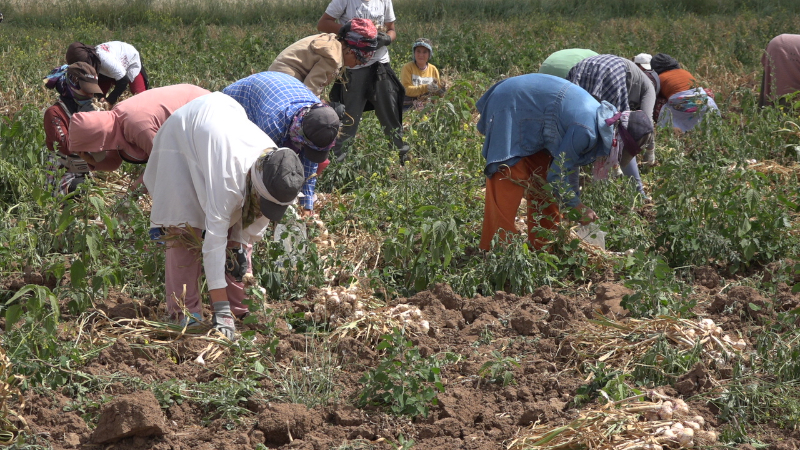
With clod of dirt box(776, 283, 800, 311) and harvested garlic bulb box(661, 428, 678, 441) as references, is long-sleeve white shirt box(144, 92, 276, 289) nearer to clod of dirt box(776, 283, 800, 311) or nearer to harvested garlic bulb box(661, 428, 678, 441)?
harvested garlic bulb box(661, 428, 678, 441)

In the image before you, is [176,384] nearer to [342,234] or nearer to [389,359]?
[389,359]

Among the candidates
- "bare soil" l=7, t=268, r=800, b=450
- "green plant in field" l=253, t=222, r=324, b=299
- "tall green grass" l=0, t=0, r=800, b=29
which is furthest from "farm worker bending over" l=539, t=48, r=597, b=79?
"tall green grass" l=0, t=0, r=800, b=29

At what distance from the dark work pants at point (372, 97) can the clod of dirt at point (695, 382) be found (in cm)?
326

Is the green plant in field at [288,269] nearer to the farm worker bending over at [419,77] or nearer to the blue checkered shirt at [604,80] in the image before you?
the blue checkered shirt at [604,80]

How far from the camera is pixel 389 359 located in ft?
11.4

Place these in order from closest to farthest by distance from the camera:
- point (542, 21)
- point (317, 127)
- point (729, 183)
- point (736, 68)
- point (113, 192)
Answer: point (317, 127) < point (729, 183) < point (113, 192) < point (736, 68) < point (542, 21)

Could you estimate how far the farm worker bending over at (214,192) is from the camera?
3502 millimetres

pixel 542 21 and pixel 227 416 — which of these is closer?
pixel 227 416

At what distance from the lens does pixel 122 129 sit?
177 inches

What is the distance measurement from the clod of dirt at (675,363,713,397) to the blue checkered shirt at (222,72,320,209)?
2.01 m

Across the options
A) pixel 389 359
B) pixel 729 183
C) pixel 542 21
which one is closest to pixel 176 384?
pixel 389 359

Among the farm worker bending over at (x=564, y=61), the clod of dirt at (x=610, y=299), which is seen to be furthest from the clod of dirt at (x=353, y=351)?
the farm worker bending over at (x=564, y=61)

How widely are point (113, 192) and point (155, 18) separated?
7.99 metres

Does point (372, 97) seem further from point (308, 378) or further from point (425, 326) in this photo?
point (308, 378)
